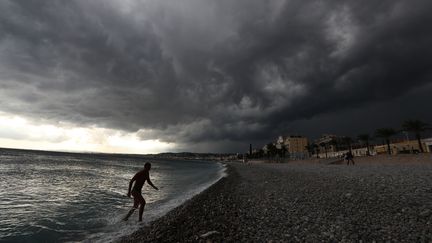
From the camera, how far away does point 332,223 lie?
8086mm

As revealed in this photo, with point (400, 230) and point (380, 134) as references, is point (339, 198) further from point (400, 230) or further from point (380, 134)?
point (380, 134)

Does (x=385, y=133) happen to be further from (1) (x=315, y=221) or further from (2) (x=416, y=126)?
(1) (x=315, y=221)

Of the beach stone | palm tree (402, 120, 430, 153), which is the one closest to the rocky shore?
the beach stone

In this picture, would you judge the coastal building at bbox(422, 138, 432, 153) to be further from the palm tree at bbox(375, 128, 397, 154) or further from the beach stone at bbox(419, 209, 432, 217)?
the beach stone at bbox(419, 209, 432, 217)

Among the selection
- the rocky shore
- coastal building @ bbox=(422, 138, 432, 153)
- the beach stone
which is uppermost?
coastal building @ bbox=(422, 138, 432, 153)

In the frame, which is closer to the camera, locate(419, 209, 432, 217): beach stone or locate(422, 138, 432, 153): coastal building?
locate(419, 209, 432, 217): beach stone

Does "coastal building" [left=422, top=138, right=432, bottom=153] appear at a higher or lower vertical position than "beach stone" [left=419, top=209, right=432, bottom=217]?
higher

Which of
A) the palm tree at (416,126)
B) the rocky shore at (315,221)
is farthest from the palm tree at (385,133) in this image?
the rocky shore at (315,221)

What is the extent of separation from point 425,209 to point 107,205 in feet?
61.5

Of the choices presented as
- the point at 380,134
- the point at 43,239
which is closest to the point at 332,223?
the point at 43,239

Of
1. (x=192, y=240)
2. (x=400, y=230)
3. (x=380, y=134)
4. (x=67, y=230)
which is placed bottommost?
(x=67, y=230)

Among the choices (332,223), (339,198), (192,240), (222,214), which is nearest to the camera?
(192,240)

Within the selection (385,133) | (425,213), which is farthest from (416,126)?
(425,213)

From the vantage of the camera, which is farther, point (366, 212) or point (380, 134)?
point (380, 134)
